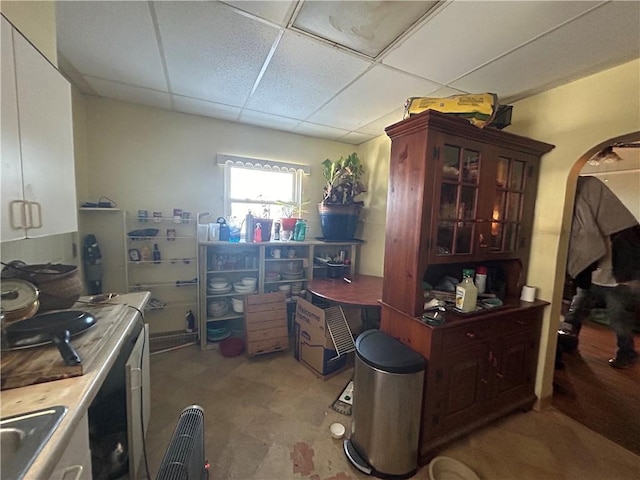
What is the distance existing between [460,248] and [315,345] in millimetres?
1498

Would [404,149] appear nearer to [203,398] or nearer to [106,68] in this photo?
[106,68]

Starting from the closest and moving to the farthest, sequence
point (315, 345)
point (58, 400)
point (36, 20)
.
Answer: point (58, 400) → point (36, 20) → point (315, 345)

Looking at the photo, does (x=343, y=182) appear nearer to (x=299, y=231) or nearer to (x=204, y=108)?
(x=299, y=231)

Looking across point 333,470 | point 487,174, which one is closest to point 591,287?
point 487,174

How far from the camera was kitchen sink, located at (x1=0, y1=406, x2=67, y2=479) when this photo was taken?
1.97ft

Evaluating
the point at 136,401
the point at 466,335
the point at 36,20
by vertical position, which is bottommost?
the point at 136,401

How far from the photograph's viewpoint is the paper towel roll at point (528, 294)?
196cm

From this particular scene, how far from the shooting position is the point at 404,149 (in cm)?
166

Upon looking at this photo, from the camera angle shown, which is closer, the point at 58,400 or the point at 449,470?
the point at 58,400

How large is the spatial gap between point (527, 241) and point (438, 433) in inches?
60.8

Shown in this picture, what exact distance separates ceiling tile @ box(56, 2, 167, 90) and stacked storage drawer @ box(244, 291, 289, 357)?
207cm

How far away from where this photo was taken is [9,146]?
88 cm

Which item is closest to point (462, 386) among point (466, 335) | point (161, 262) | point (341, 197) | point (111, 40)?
point (466, 335)

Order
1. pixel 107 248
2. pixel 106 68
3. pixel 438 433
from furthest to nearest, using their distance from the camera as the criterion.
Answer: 1. pixel 107 248
2. pixel 106 68
3. pixel 438 433
